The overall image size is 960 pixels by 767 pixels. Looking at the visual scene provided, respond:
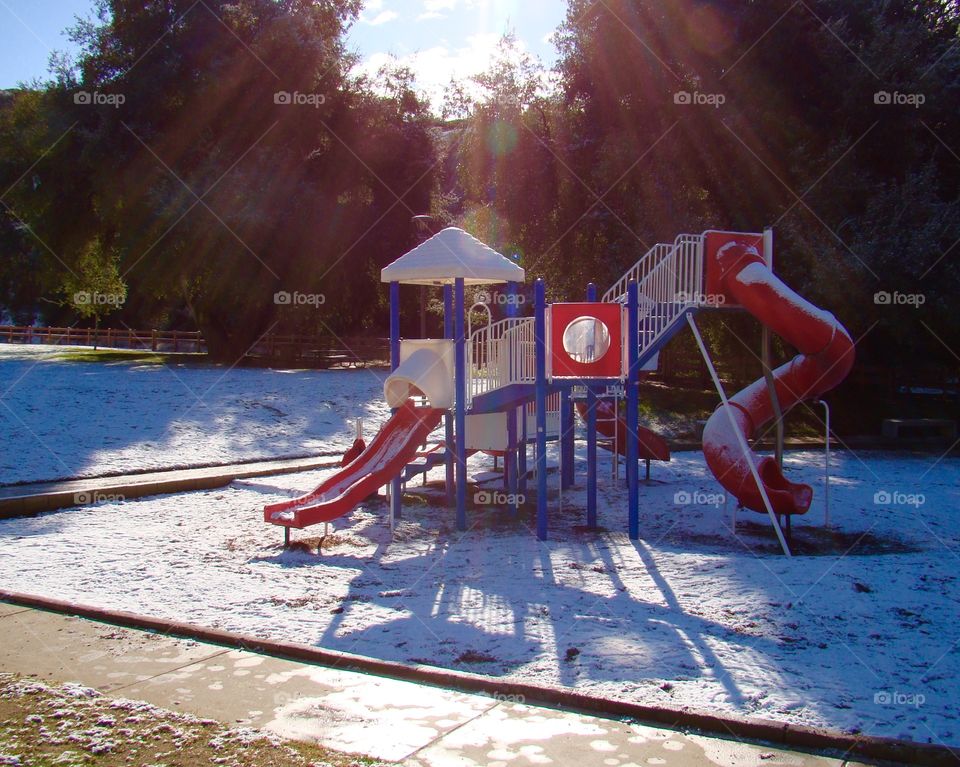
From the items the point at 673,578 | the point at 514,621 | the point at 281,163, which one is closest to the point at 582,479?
the point at 673,578

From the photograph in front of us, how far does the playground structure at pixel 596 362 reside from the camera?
11164 mm

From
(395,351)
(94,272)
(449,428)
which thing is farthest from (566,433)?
(94,272)

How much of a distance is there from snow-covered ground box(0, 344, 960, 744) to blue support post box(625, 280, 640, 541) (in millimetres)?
434

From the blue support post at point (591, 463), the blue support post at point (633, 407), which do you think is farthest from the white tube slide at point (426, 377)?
the blue support post at point (633, 407)

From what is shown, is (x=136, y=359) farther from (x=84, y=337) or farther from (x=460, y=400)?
(x=460, y=400)

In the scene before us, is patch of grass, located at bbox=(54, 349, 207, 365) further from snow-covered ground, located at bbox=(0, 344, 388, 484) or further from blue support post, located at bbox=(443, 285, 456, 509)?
blue support post, located at bbox=(443, 285, 456, 509)

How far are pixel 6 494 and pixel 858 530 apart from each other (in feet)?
39.4

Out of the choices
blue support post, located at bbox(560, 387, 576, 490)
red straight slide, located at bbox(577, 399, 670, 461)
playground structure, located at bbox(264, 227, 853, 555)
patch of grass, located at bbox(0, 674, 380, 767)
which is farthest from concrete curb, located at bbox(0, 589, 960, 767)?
red straight slide, located at bbox(577, 399, 670, 461)

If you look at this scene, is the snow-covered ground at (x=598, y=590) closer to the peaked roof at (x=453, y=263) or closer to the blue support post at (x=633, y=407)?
the blue support post at (x=633, y=407)

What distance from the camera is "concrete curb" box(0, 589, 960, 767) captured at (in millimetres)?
4512

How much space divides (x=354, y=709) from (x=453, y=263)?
763cm

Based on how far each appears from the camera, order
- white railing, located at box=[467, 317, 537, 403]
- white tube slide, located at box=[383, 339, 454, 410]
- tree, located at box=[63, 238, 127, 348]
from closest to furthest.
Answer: white tube slide, located at box=[383, 339, 454, 410], white railing, located at box=[467, 317, 537, 403], tree, located at box=[63, 238, 127, 348]

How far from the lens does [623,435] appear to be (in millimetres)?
15992

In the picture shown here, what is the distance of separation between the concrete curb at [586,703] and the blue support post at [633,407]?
580 cm
